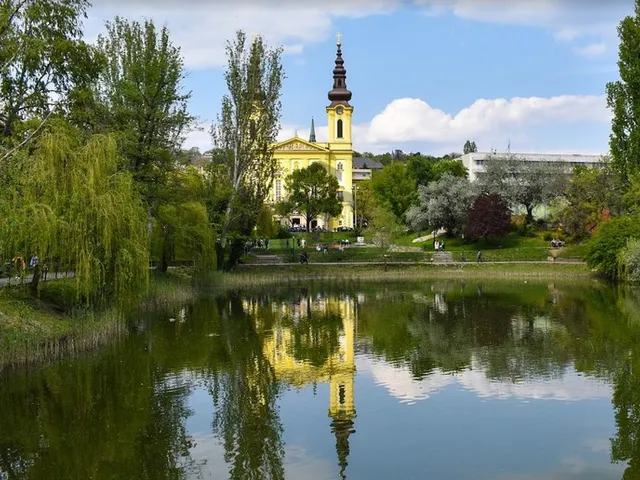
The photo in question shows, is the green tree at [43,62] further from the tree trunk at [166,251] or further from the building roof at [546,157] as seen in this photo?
the building roof at [546,157]

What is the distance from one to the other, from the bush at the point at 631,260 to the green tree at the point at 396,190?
112 ft

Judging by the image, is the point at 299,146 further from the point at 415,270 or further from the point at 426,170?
the point at 415,270

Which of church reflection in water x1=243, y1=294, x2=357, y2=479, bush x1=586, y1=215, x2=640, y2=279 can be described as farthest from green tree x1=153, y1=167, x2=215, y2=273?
bush x1=586, y1=215, x2=640, y2=279

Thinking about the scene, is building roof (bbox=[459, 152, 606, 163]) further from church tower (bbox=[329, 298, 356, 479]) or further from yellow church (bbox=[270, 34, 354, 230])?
church tower (bbox=[329, 298, 356, 479])

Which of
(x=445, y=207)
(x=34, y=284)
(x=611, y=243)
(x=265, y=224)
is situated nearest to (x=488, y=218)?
(x=445, y=207)

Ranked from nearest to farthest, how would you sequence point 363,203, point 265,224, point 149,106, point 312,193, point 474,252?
point 149,106
point 474,252
point 265,224
point 312,193
point 363,203

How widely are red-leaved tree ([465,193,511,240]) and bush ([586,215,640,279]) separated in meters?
11.7

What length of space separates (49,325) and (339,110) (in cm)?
7063

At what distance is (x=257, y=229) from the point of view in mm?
56156

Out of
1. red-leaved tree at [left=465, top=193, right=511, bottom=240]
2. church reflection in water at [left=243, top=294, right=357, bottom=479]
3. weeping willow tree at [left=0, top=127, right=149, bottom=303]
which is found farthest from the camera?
red-leaved tree at [left=465, top=193, right=511, bottom=240]

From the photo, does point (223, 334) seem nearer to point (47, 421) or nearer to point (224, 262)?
point (47, 421)

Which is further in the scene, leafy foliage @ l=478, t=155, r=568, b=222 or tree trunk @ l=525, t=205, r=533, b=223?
tree trunk @ l=525, t=205, r=533, b=223

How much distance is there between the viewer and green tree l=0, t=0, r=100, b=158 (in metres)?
26.6

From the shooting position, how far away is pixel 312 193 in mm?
68625
